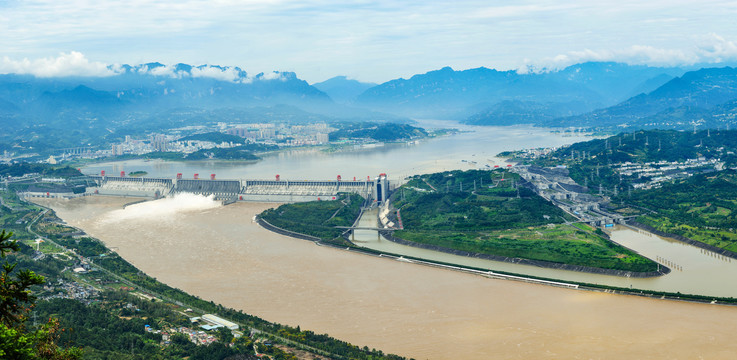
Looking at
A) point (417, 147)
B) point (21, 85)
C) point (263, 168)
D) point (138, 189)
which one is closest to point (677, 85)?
point (417, 147)

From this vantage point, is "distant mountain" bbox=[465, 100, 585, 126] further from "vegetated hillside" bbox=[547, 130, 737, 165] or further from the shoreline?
the shoreline

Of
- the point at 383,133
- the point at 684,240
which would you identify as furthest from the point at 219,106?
the point at 684,240

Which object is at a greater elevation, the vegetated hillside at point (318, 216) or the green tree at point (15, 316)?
the green tree at point (15, 316)

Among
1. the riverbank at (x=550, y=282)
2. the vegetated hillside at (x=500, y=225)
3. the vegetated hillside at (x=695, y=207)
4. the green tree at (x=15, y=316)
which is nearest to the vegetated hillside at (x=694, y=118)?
the vegetated hillside at (x=695, y=207)

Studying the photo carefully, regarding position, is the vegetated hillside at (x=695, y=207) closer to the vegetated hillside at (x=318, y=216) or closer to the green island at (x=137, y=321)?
the vegetated hillside at (x=318, y=216)

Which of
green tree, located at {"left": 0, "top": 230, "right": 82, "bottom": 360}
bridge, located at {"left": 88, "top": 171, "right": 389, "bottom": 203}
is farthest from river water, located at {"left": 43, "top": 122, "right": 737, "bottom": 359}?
green tree, located at {"left": 0, "top": 230, "right": 82, "bottom": 360}

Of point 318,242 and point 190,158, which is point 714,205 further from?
point 190,158

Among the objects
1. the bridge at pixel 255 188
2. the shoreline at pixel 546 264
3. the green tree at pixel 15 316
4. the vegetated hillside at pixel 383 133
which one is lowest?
the shoreline at pixel 546 264
